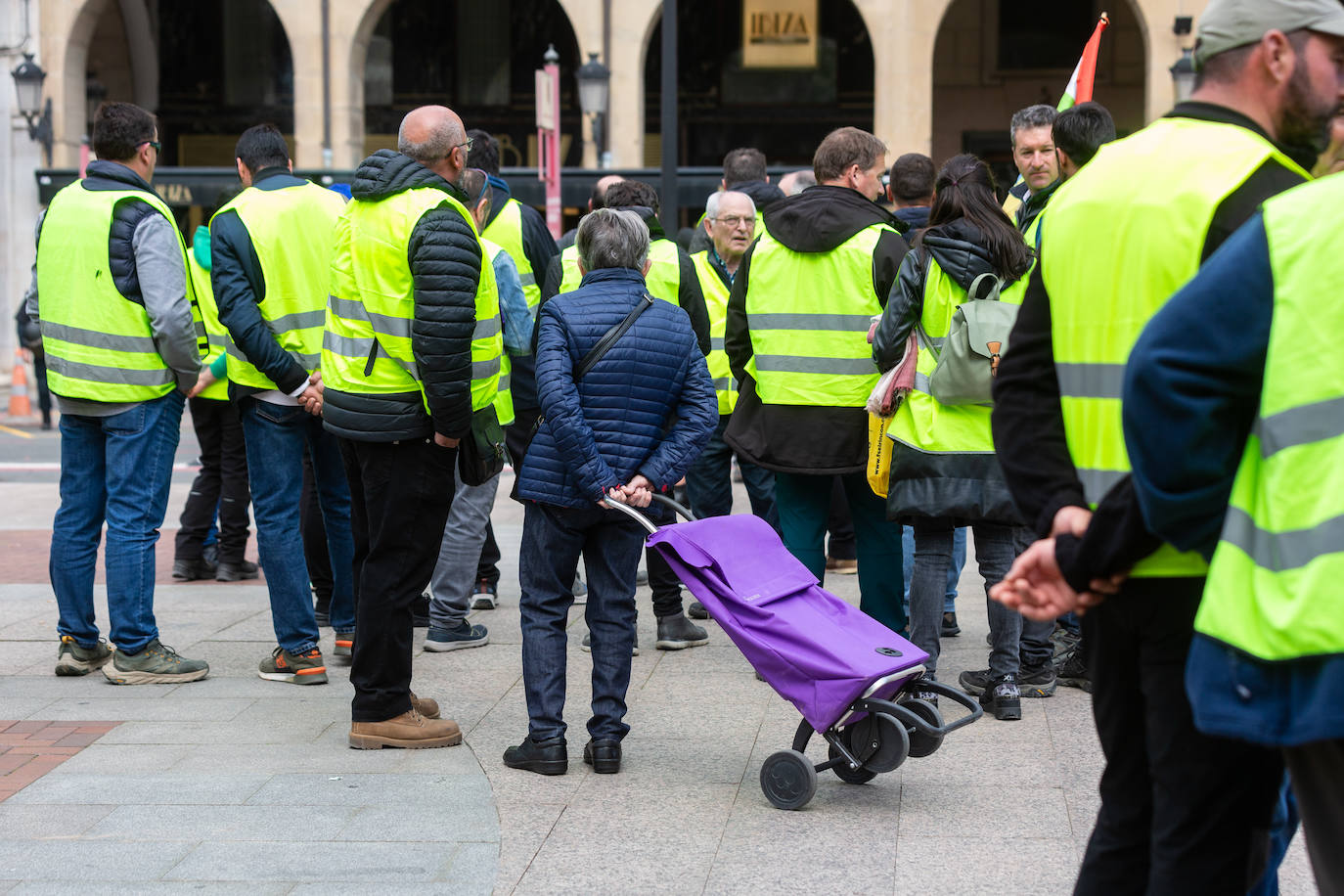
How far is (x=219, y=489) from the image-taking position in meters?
7.97

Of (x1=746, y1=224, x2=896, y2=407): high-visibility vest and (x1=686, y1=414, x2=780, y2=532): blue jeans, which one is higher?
(x1=746, y1=224, x2=896, y2=407): high-visibility vest

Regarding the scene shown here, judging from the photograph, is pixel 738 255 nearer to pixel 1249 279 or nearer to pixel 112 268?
pixel 112 268

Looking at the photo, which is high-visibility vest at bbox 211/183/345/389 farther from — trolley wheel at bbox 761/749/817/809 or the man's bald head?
trolley wheel at bbox 761/749/817/809

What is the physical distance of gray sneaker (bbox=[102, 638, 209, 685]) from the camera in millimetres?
5863

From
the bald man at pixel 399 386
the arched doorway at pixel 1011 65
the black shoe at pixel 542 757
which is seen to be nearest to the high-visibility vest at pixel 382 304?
the bald man at pixel 399 386

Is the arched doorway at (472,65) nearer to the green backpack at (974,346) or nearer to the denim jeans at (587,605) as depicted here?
the green backpack at (974,346)

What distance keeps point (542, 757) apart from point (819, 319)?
201 centimetres

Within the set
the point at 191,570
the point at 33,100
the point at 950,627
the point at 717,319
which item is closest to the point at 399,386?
the point at 717,319

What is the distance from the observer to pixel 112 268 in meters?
5.82

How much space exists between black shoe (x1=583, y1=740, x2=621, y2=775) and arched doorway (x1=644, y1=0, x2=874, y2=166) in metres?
20.6

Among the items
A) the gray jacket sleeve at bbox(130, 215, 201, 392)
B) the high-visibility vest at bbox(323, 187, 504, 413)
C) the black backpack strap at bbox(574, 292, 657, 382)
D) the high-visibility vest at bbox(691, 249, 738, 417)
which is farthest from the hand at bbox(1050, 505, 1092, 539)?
the high-visibility vest at bbox(691, 249, 738, 417)

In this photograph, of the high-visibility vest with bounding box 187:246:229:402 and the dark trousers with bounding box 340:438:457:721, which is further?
the high-visibility vest with bounding box 187:246:229:402

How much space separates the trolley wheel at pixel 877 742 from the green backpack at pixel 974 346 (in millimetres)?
1306

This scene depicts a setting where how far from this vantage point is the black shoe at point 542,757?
186 inches
